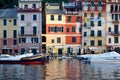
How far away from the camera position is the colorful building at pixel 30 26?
11669 centimetres

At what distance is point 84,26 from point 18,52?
522 inches

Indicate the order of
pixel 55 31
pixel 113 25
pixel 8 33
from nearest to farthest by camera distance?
pixel 8 33
pixel 55 31
pixel 113 25

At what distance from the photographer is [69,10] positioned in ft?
391

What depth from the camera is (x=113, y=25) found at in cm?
11912

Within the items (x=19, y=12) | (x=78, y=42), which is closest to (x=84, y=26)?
(x=78, y=42)

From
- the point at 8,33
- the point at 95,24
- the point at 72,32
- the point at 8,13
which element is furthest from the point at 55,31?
the point at 8,13

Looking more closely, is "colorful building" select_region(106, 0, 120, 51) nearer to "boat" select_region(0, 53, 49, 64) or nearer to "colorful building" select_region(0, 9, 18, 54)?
"colorful building" select_region(0, 9, 18, 54)

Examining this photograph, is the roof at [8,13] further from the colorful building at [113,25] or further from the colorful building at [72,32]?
the colorful building at [113,25]

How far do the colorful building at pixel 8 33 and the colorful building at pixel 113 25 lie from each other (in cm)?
1682

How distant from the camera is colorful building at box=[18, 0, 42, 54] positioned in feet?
383

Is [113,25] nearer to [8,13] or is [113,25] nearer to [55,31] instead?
[55,31]

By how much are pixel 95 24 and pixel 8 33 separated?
52.8ft

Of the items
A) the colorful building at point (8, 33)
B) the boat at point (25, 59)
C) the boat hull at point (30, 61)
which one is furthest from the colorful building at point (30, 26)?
the boat hull at point (30, 61)

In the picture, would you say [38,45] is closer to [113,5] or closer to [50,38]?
[50,38]
